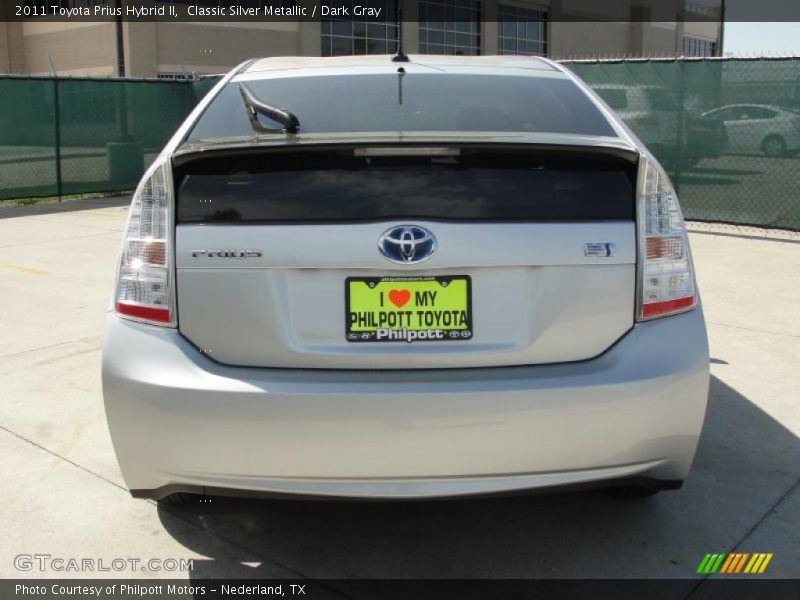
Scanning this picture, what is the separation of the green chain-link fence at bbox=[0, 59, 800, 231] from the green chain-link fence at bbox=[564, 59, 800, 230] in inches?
0.5

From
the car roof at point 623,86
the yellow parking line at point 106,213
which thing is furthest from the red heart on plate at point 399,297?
the yellow parking line at point 106,213

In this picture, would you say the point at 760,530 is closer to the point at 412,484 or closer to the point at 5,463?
the point at 412,484

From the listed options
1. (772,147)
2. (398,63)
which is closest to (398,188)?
(398,63)

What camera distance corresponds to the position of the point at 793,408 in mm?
4699

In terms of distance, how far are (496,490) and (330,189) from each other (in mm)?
1038

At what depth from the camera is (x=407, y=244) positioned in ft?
8.85

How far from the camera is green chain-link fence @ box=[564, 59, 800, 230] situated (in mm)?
10461

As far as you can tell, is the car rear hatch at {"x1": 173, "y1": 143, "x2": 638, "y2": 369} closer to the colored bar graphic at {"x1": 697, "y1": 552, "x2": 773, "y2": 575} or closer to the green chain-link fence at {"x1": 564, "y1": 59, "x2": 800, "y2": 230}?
the colored bar graphic at {"x1": 697, "y1": 552, "x2": 773, "y2": 575}

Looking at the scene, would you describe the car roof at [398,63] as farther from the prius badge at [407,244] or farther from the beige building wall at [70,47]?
the beige building wall at [70,47]

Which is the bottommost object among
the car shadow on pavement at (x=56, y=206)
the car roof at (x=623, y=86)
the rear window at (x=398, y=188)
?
the car shadow on pavement at (x=56, y=206)

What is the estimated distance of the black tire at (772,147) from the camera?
34.5ft

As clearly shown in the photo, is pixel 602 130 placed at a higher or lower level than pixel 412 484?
higher

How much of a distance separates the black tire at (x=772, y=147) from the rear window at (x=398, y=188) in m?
8.61

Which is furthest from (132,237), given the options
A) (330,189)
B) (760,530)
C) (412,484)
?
(760,530)
